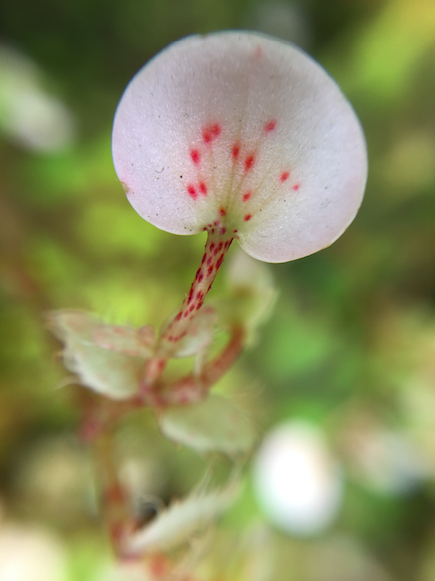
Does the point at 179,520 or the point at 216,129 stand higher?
the point at 216,129

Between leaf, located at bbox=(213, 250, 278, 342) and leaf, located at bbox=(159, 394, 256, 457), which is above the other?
leaf, located at bbox=(213, 250, 278, 342)

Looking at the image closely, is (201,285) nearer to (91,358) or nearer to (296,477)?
(91,358)

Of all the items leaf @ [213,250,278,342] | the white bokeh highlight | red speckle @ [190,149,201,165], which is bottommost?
the white bokeh highlight

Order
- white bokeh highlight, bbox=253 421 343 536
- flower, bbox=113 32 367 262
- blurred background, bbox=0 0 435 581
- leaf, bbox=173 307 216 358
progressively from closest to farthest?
flower, bbox=113 32 367 262 < leaf, bbox=173 307 216 358 < blurred background, bbox=0 0 435 581 < white bokeh highlight, bbox=253 421 343 536

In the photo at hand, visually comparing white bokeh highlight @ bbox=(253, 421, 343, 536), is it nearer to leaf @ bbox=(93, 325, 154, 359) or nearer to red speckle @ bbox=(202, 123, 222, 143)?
leaf @ bbox=(93, 325, 154, 359)

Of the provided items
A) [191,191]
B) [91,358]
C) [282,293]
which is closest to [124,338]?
[91,358]

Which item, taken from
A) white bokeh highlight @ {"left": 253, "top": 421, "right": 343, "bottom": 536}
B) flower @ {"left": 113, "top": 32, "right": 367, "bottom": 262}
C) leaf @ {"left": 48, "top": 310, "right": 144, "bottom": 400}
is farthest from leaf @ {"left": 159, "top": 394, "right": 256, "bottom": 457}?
white bokeh highlight @ {"left": 253, "top": 421, "right": 343, "bottom": 536}
